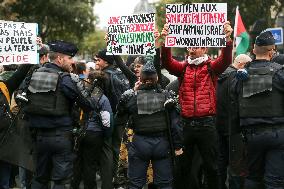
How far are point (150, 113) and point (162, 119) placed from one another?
0.55ft

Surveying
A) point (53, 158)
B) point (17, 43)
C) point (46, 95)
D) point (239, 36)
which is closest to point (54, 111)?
point (46, 95)

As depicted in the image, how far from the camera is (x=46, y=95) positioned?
6.20m

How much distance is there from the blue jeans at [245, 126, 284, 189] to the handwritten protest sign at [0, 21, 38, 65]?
289 cm

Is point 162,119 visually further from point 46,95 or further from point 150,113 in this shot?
point 46,95

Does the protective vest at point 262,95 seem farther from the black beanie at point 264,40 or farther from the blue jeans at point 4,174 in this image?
the blue jeans at point 4,174

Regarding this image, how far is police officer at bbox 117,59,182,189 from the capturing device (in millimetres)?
6262

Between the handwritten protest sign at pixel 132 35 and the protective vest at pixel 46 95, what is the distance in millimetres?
1585

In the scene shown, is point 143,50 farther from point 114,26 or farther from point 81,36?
point 81,36

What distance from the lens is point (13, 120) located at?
654 centimetres

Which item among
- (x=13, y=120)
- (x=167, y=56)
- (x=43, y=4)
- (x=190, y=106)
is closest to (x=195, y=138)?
(x=190, y=106)

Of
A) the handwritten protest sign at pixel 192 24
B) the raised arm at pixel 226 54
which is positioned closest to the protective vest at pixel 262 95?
the raised arm at pixel 226 54

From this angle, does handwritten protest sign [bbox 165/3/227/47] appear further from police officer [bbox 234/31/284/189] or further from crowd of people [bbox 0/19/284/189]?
police officer [bbox 234/31/284/189]

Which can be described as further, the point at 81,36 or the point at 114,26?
the point at 81,36

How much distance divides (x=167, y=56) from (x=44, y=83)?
1.73 meters
